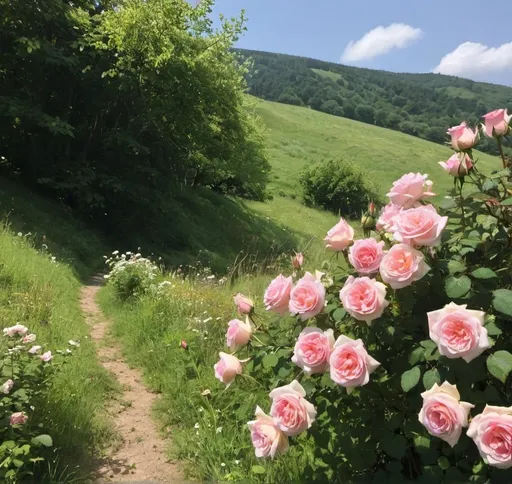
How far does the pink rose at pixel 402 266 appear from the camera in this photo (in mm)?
2215

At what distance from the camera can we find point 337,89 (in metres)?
126

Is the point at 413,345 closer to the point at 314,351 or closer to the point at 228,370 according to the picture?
the point at 314,351

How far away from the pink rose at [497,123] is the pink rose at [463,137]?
0.33ft

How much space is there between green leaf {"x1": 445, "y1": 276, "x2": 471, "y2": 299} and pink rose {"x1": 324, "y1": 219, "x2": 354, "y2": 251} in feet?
1.96

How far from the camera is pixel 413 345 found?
7.86ft

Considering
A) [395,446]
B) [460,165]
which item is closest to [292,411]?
[395,446]

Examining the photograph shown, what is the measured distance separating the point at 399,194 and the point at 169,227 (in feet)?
57.7

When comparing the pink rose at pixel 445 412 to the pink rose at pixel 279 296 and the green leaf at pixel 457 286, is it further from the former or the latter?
the pink rose at pixel 279 296

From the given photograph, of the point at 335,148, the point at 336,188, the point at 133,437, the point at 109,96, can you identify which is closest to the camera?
the point at 133,437

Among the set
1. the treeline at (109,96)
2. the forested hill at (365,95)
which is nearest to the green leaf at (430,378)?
the treeline at (109,96)

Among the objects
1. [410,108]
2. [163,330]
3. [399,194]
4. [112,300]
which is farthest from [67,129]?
[410,108]

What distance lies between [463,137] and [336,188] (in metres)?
42.1

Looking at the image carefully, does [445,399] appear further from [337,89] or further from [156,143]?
[337,89]

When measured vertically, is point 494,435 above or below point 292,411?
above
